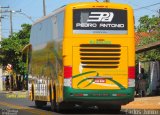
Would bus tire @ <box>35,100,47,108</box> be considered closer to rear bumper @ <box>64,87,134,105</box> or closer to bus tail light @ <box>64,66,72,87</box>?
rear bumper @ <box>64,87,134,105</box>

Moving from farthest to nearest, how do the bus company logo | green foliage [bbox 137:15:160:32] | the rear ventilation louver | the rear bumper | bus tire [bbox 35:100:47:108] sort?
1. green foliage [bbox 137:15:160:32]
2. bus tire [bbox 35:100:47:108]
3. the bus company logo
4. the rear ventilation louver
5. the rear bumper

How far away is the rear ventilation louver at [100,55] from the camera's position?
2162cm

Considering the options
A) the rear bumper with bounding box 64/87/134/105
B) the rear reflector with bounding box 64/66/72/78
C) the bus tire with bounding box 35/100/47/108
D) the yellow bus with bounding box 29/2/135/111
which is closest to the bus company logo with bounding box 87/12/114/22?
the yellow bus with bounding box 29/2/135/111

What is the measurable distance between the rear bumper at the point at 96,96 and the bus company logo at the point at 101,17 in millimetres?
2696

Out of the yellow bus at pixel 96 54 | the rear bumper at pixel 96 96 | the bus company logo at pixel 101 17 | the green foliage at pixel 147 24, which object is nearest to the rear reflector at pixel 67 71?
the yellow bus at pixel 96 54

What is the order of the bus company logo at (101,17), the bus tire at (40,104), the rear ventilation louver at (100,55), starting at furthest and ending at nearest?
the bus tire at (40,104) < the bus company logo at (101,17) < the rear ventilation louver at (100,55)

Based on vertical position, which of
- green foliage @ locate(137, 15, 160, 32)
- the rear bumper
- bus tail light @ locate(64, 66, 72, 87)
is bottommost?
the rear bumper

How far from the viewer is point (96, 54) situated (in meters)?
21.7

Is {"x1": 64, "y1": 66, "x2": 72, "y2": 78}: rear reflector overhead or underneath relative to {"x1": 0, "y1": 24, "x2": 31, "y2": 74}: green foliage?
underneath

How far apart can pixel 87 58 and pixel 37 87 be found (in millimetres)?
6347

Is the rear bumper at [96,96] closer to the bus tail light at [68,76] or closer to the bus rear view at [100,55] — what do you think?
the bus rear view at [100,55]

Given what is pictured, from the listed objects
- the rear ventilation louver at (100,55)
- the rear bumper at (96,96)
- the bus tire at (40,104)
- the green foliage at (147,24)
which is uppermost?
the green foliage at (147,24)

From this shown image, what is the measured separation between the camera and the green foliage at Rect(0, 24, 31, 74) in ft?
218

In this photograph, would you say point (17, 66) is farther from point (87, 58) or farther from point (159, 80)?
point (87, 58)
